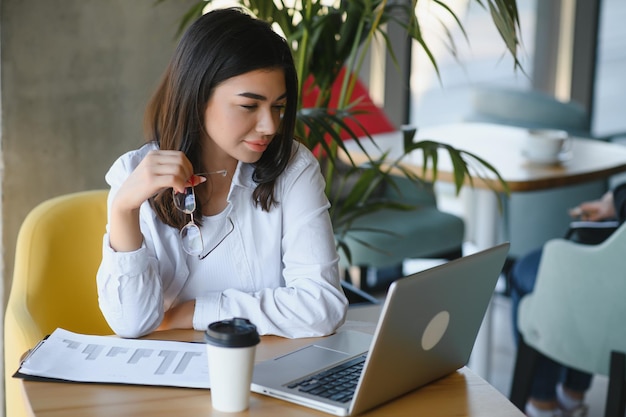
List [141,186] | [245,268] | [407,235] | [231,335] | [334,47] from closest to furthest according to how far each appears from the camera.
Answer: [231,335] → [141,186] → [245,268] → [334,47] → [407,235]

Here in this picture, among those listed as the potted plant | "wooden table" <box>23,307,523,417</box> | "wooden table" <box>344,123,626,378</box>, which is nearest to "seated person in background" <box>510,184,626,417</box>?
"wooden table" <box>344,123,626,378</box>

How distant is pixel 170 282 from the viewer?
5.75 feet

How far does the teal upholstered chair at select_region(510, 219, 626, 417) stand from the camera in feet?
7.93

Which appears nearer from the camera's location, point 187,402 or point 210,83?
point 187,402

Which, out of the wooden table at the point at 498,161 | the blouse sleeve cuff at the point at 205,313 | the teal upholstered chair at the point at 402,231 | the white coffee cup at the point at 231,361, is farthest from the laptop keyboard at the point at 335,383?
the teal upholstered chair at the point at 402,231

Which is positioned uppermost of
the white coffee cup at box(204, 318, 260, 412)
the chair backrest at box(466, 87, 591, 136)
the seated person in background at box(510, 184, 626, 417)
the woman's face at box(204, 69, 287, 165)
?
the woman's face at box(204, 69, 287, 165)

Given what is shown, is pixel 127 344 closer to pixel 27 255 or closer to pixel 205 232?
pixel 205 232

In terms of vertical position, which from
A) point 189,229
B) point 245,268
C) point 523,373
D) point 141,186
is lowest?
point 523,373

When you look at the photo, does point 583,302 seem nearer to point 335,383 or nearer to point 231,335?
point 335,383

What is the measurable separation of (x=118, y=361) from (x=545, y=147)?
6.44 ft

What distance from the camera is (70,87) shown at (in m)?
2.30

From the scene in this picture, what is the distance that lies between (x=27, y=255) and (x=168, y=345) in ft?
1.69

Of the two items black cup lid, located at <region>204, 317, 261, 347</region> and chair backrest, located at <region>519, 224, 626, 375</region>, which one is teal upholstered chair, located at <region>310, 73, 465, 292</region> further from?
black cup lid, located at <region>204, 317, 261, 347</region>

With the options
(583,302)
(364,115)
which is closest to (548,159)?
(583,302)
